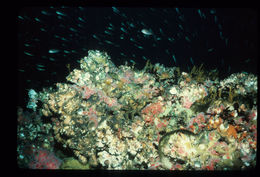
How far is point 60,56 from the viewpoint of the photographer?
12.9ft

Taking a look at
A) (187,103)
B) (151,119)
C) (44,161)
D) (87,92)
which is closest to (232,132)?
(187,103)

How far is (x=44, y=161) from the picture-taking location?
279cm

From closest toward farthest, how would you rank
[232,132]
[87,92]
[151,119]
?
[232,132] < [151,119] < [87,92]

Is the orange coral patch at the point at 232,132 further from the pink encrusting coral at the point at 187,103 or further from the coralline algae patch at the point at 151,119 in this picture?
the pink encrusting coral at the point at 187,103

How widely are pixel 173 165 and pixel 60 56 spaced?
4.13 m

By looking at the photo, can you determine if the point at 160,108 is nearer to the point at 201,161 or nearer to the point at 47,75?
the point at 201,161

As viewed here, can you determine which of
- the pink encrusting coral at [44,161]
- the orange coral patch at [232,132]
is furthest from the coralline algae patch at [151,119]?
the pink encrusting coral at [44,161]

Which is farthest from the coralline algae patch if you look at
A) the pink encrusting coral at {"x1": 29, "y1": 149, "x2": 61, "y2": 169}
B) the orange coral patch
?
the pink encrusting coral at {"x1": 29, "y1": 149, "x2": 61, "y2": 169}

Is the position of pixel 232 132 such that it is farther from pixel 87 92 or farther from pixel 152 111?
pixel 87 92

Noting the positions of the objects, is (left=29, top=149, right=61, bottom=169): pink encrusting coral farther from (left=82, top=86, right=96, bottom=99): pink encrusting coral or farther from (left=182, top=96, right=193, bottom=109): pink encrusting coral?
(left=182, top=96, right=193, bottom=109): pink encrusting coral

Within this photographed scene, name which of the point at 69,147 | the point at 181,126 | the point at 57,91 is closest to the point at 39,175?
the point at 69,147

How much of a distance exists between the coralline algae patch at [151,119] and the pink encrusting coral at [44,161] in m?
0.32

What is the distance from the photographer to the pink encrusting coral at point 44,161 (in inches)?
110

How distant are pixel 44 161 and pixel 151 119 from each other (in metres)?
2.49
